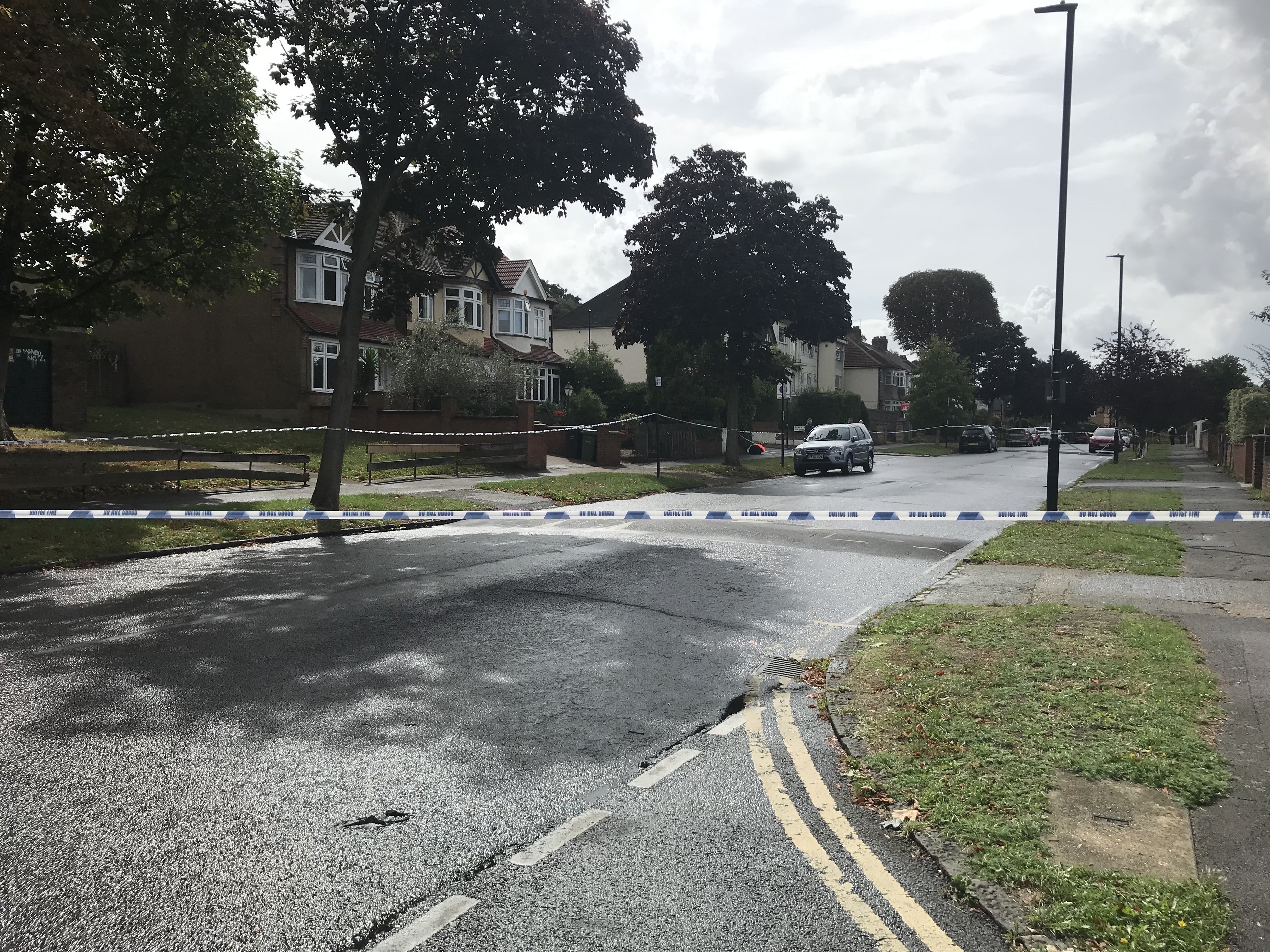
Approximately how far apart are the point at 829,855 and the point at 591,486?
60.5 ft

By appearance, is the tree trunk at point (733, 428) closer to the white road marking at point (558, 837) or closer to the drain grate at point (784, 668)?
the drain grate at point (784, 668)

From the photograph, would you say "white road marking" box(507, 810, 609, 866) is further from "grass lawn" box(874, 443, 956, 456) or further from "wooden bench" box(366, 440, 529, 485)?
"grass lawn" box(874, 443, 956, 456)

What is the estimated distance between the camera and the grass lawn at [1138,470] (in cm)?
2738

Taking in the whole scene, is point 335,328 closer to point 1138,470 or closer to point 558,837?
point 1138,470

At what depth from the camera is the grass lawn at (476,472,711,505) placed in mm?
20438

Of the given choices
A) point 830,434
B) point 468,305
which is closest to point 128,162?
point 830,434

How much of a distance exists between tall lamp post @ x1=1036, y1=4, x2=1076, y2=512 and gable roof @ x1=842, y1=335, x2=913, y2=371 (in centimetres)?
7305

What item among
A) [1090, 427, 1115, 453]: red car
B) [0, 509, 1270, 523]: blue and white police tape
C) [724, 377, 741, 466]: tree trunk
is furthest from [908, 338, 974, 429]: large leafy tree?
[0, 509, 1270, 523]: blue and white police tape

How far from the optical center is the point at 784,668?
6668mm

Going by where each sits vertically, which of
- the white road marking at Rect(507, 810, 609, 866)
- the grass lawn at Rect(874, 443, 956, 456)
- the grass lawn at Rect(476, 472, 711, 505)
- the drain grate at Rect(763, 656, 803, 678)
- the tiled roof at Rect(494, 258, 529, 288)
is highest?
the tiled roof at Rect(494, 258, 529, 288)

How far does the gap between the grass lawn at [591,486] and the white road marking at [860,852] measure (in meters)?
14.4

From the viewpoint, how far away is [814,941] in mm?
3105

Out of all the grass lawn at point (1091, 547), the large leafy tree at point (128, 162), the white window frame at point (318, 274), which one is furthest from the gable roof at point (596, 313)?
the grass lawn at point (1091, 547)

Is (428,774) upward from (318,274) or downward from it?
downward
